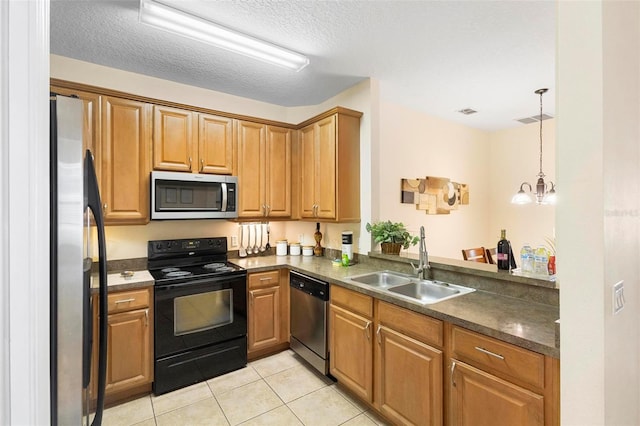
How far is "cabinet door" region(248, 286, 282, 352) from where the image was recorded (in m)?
2.89

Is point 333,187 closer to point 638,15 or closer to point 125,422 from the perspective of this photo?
point 638,15

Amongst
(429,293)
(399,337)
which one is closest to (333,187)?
(429,293)

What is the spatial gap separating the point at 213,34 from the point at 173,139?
3.38 feet

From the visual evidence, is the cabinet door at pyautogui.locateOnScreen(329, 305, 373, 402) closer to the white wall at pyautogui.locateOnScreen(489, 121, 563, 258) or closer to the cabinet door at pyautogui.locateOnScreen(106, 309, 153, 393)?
the cabinet door at pyautogui.locateOnScreen(106, 309, 153, 393)

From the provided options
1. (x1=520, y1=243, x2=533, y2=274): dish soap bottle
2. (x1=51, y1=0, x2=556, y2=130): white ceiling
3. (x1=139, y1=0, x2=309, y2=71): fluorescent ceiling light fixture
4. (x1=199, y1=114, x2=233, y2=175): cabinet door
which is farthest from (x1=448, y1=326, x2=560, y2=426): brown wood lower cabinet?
(x1=199, y1=114, x2=233, y2=175): cabinet door

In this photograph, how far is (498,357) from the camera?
→ 4.71ft

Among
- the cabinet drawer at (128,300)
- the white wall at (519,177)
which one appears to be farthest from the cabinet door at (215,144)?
the white wall at (519,177)

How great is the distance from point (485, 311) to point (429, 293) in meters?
0.68

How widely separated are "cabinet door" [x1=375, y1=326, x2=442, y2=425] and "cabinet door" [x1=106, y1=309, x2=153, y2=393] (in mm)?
1772

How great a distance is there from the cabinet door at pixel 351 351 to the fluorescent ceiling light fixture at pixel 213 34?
2077mm

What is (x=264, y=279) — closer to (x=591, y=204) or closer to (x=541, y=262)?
(x=541, y=262)

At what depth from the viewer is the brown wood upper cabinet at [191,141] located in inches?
106

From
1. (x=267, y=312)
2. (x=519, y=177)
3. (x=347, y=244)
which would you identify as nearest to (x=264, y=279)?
(x=267, y=312)

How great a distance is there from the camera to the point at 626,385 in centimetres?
133
